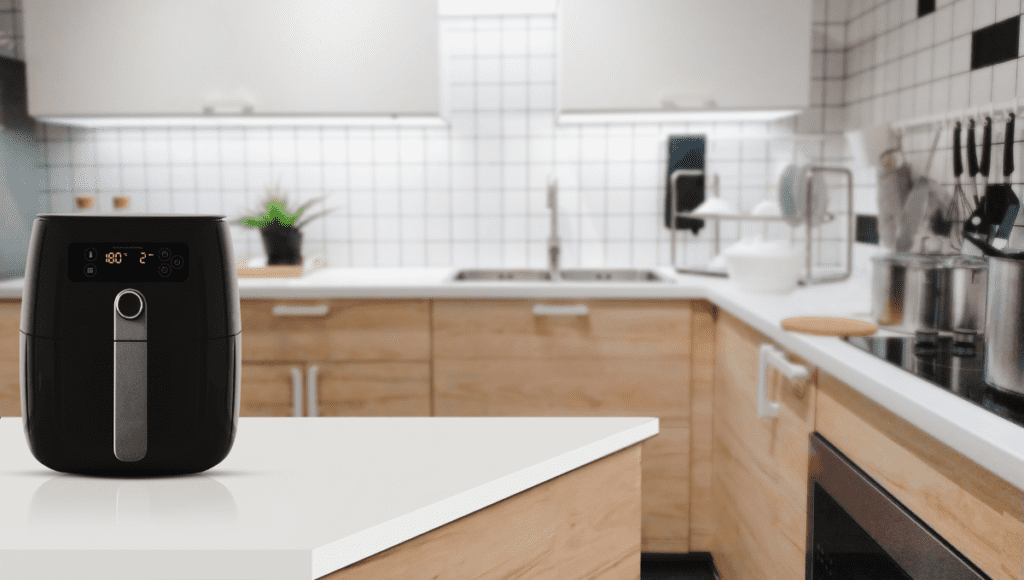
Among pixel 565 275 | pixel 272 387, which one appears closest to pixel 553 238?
pixel 565 275

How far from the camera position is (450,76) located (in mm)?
2939

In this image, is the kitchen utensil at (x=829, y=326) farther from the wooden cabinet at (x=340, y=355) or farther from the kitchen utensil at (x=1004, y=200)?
the wooden cabinet at (x=340, y=355)

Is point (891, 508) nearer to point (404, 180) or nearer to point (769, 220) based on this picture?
point (769, 220)

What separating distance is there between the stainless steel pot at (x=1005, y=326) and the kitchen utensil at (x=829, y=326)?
1.38 ft

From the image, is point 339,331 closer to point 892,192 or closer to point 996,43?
point 892,192

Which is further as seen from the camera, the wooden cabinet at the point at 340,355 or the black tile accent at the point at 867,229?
the black tile accent at the point at 867,229

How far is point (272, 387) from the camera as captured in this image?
94.7 inches

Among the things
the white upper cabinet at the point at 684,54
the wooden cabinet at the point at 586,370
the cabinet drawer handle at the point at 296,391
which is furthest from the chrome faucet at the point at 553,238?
the cabinet drawer handle at the point at 296,391

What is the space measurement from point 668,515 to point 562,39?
1544 millimetres

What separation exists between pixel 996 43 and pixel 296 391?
2.14m

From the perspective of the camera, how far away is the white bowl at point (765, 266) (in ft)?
7.00

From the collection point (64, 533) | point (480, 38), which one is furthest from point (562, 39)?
point (64, 533)

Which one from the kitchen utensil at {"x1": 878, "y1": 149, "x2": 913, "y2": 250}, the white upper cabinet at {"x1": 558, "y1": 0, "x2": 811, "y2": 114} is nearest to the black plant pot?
the white upper cabinet at {"x1": 558, "y1": 0, "x2": 811, "y2": 114}

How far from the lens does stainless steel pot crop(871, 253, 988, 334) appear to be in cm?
144
